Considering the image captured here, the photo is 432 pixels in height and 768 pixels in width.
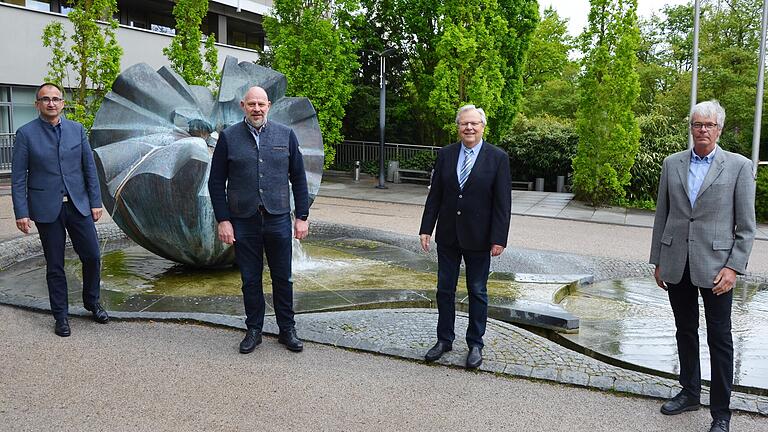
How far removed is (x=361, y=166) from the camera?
2727 cm

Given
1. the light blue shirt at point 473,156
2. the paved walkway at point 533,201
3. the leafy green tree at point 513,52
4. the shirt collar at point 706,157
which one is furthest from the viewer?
the leafy green tree at point 513,52

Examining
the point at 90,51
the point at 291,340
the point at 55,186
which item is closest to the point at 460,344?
the point at 291,340

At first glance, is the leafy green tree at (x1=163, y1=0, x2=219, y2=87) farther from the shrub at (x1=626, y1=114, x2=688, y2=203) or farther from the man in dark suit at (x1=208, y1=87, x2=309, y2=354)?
the man in dark suit at (x1=208, y1=87, x2=309, y2=354)

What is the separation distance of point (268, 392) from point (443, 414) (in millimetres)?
1127

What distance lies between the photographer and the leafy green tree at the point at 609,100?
17.7m

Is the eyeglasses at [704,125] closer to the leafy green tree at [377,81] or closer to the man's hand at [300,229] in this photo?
the man's hand at [300,229]

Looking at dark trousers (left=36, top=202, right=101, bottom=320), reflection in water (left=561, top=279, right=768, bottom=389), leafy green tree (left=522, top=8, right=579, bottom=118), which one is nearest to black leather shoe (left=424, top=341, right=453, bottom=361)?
reflection in water (left=561, top=279, right=768, bottom=389)

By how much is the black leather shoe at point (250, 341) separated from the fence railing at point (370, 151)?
20362 mm

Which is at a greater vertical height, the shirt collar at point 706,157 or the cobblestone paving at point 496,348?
the shirt collar at point 706,157

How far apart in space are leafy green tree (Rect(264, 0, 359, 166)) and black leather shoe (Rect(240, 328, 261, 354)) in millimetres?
15977

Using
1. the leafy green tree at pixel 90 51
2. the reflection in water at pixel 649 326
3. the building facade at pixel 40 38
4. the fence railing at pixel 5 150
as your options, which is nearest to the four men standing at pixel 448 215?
the reflection in water at pixel 649 326

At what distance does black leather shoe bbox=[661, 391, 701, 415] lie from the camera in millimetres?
4203

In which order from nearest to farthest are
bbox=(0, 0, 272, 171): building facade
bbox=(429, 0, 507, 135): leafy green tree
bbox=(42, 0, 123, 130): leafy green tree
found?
Answer: bbox=(42, 0, 123, 130): leafy green tree < bbox=(429, 0, 507, 135): leafy green tree < bbox=(0, 0, 272, 171): building facade

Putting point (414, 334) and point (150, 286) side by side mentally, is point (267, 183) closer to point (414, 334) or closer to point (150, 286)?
point (414, 334)
